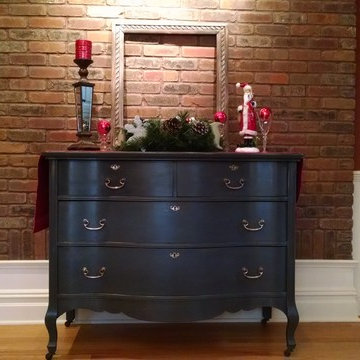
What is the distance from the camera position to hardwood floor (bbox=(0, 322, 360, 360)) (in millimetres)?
2092

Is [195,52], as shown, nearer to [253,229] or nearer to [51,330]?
[253,229]

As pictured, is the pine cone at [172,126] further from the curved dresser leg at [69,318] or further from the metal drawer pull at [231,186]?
the curved dresser leg at [69,318]

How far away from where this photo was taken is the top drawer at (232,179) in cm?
196

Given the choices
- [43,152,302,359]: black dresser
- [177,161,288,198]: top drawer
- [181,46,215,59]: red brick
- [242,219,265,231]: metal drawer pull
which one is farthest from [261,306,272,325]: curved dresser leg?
[181,46,215,59]: red brick

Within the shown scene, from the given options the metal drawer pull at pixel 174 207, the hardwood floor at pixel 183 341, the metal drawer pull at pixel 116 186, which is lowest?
the hardwood floor at pixel 183 341

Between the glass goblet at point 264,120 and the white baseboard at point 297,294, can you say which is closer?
the glass goblet at point 264,120

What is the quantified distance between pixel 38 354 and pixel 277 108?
5.95ft

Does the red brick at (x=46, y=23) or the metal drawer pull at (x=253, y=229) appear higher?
the red brick at (x=46, y=23)

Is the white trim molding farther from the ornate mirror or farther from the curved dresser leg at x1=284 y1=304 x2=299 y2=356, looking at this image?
the ornate mirror

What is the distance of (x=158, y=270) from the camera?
6.42 feet

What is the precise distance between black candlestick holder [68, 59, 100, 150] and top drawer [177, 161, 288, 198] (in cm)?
59

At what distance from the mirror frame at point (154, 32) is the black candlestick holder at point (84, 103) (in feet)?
0.57

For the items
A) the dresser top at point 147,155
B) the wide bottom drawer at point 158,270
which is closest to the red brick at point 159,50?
the dresser top at point 147,155

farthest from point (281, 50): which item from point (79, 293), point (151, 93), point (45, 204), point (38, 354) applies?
point (38, 354)
